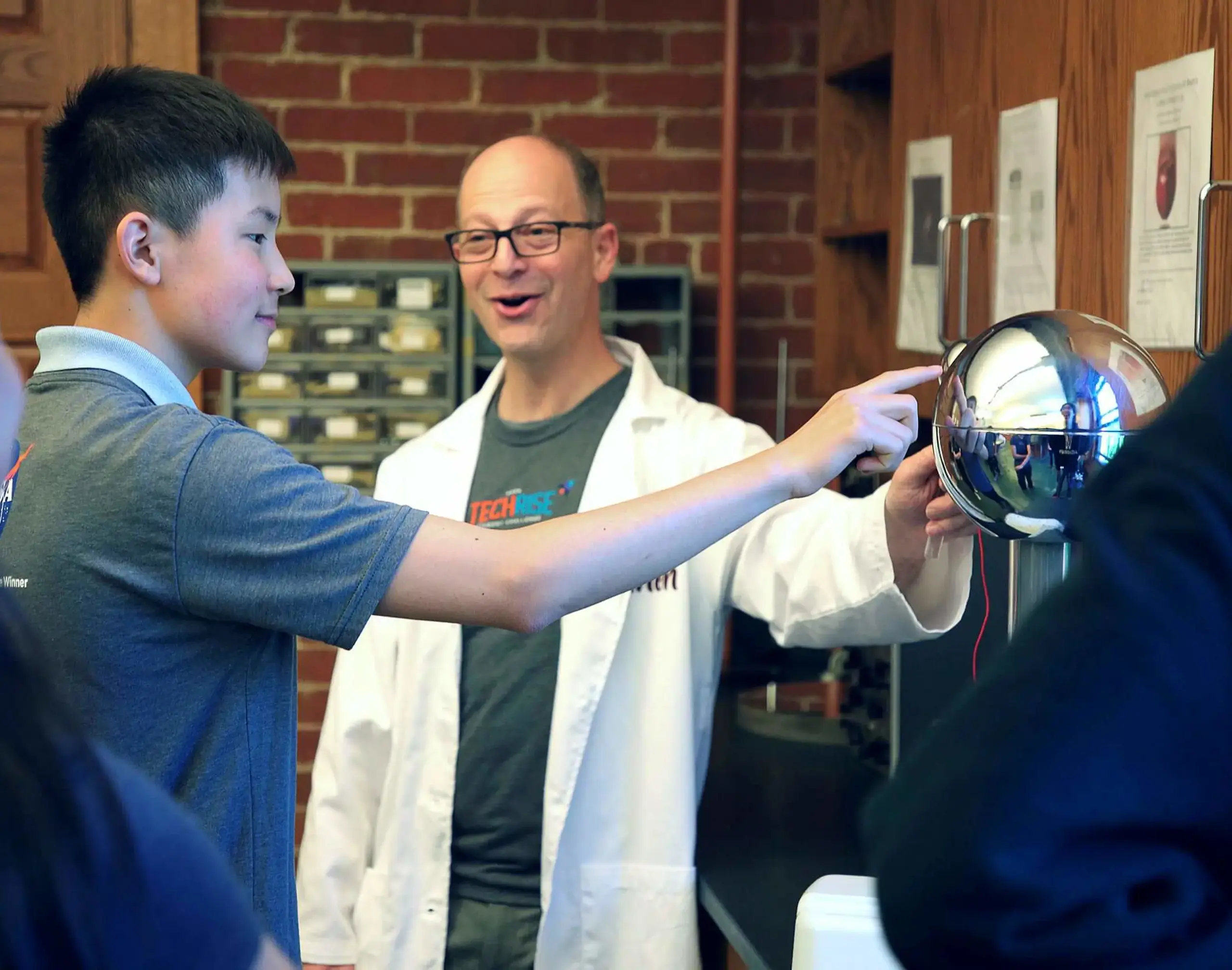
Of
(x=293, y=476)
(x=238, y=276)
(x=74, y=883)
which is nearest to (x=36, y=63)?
(x=238, y=276)

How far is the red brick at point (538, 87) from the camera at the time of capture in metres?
3.21

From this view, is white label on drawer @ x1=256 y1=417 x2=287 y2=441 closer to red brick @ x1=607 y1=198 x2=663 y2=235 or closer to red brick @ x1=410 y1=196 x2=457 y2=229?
red brick @ x1=410 y1=196 x2=457 y2=229

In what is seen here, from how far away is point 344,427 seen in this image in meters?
3.05

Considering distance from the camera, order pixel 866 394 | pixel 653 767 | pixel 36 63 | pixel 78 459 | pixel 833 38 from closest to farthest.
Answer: pixel 78 459
pixel 866 394
pixel 653 767
pixel 833 38
pixel 36 63

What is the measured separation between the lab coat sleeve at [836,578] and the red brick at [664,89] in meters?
1.47

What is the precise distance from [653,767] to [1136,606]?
4.96 ft

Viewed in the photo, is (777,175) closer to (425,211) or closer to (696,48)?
(696,48)

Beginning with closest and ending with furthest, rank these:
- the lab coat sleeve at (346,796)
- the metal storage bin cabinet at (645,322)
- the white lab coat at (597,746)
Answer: the white lab coat at (597,746), the lab coat sleeve at (346,796), the metal storage bin cabinet at (645,322)

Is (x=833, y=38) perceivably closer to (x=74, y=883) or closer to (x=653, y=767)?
(x=653, y=767)

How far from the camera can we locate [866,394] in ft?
4.29

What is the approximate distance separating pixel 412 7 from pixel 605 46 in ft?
1.44

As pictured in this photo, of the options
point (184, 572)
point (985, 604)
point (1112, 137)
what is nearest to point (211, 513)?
point (184, 572)

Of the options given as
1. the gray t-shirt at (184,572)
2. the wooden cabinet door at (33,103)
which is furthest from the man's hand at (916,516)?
the wooden cabinet door at (33,103)

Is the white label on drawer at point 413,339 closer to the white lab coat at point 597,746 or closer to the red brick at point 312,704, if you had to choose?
the red brick at point 312,704
